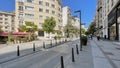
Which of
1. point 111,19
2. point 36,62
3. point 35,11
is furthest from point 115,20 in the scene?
point 35,11

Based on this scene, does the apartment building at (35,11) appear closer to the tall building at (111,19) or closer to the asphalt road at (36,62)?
the tall building at (111,19)

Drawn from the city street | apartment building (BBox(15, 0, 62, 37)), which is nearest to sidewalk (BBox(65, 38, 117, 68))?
the city street

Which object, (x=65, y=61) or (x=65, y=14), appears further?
(x=65, y=14)

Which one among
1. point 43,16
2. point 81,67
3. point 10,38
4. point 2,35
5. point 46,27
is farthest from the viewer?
point 43,16

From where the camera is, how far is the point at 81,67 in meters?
9.48

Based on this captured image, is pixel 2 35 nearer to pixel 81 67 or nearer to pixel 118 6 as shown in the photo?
pixel 118 6

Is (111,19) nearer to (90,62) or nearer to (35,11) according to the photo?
(35,11)

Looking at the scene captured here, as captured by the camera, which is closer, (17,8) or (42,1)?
(17,8)

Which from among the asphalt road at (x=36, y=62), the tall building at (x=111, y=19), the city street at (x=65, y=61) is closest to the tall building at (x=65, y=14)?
the tall building at (x=111, y=19)

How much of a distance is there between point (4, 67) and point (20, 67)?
0.94 meters

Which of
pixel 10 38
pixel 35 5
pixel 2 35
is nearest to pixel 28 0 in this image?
pixel 35 5

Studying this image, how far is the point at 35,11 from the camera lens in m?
69.8

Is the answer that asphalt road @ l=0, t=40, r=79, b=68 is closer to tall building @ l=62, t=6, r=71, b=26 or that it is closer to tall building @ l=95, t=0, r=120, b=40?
tall building @ l=95, t=0, r=120, b=40

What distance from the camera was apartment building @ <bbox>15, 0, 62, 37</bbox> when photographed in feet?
216
